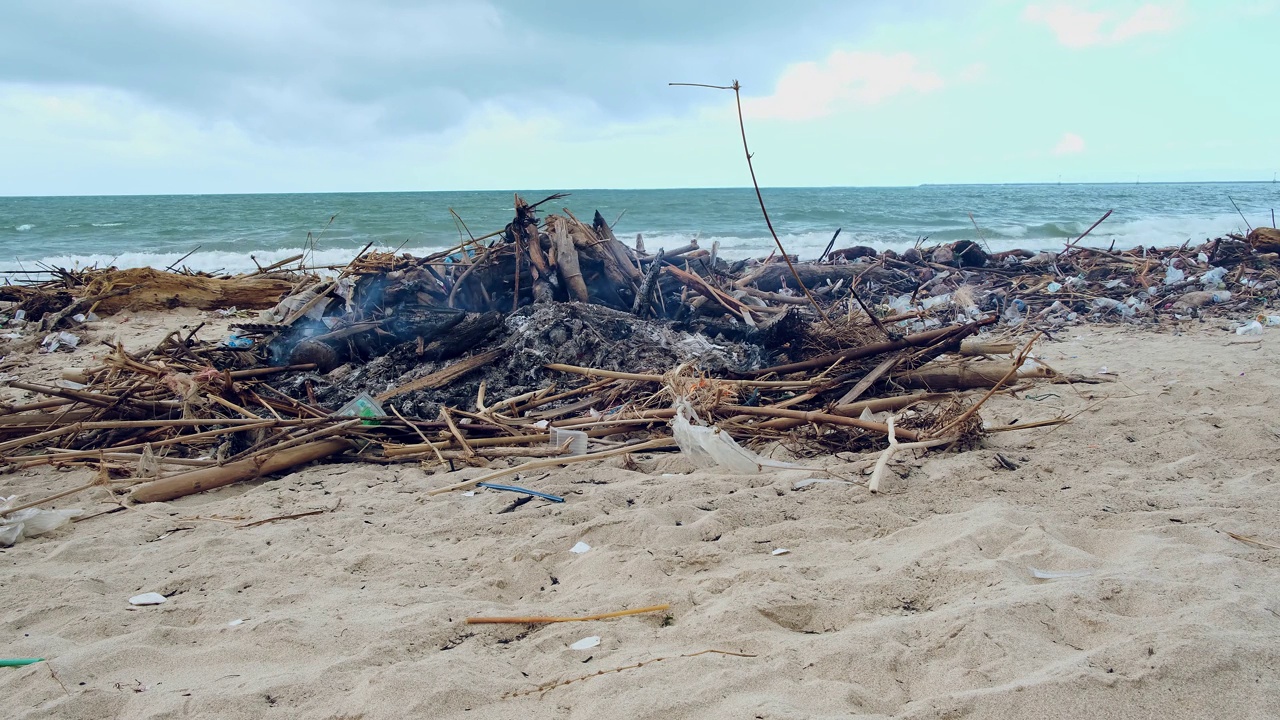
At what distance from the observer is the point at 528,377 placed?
4.46 meters

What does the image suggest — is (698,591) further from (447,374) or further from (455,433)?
(447,374)

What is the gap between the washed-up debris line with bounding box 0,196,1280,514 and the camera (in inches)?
140

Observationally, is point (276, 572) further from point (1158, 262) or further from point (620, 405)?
point (1158, 262)

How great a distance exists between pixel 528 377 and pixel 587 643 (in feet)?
8.79

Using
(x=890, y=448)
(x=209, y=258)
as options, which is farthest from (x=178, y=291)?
(x=209, y=258)

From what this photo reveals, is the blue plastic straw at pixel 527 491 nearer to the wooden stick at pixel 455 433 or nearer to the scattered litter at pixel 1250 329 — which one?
the wooden stick at pixel 455 433

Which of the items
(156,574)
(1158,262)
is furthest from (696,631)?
(1158,262)

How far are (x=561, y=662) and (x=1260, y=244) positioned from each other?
1147 cm

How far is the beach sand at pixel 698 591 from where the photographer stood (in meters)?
1.60

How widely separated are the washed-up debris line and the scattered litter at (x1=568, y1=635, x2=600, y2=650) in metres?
1.41

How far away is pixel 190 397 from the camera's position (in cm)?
390

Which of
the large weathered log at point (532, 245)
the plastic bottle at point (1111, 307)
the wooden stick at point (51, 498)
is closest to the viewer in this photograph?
the wooden stick at point (51, 498)

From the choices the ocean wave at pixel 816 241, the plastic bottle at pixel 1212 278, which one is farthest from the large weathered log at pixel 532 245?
the ocean wave at pixel 816 241

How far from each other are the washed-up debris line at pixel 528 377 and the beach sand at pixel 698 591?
0.83 feet
